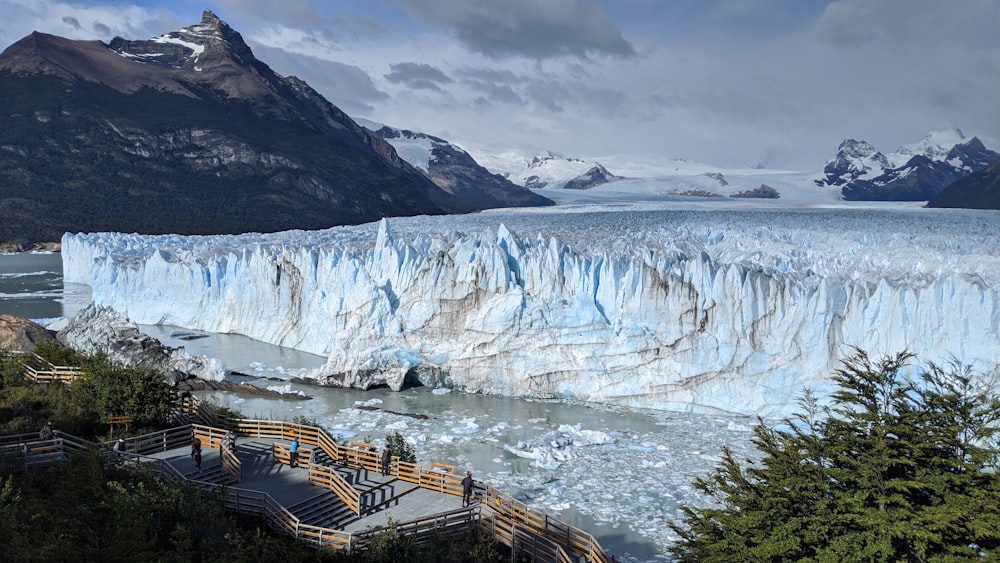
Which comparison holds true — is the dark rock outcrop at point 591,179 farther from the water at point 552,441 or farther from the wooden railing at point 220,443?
the wooden railing at point 220,443

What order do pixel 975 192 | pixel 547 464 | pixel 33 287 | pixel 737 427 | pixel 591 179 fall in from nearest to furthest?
pixel 547 464
pixel 737 427
pixel 33 287
pixel 975 192
pixel 591 179

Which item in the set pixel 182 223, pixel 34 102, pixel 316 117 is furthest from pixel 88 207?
pixel 316 117

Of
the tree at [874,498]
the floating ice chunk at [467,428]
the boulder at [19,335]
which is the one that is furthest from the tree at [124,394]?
the tree at [874,498]

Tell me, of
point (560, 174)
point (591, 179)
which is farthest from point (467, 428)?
point (560, 174)

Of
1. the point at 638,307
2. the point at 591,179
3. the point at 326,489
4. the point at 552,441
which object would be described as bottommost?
the point at 552,441

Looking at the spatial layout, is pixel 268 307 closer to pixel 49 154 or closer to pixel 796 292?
pixel 796 292

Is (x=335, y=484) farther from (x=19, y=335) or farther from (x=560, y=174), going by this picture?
(x=560, y=174)
